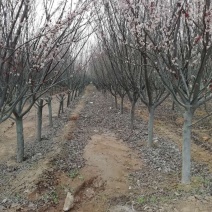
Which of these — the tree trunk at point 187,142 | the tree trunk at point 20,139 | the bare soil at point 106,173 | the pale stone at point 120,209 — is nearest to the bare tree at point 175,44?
the tree trunk at point 187,142

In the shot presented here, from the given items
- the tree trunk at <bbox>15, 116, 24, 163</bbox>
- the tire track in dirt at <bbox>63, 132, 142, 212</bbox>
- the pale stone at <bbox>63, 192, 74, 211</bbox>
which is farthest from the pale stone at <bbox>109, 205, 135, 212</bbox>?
the tree trunk at <bbox>15, 116, 24, 163</bbox>

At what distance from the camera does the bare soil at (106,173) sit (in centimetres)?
634

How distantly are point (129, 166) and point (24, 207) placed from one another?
3507mm

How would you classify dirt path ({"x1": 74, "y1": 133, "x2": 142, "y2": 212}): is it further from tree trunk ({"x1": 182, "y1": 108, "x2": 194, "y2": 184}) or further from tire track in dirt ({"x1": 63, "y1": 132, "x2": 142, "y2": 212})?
tree trunk ({"x1": 182, "y1": 108, "x2": 194, "y2": 184})

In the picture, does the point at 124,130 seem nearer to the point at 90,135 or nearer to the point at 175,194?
the point at 90,135

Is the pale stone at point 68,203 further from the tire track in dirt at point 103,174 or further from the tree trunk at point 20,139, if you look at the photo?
the tree trunk at point 20,139

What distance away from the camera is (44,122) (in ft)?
54.4

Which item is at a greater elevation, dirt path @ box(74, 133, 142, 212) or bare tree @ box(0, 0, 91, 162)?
bare tree @ box(0, 0, 91, 162)

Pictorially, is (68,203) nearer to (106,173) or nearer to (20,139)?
(106,173)

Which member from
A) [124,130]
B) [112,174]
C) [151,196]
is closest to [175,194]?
[151,196]

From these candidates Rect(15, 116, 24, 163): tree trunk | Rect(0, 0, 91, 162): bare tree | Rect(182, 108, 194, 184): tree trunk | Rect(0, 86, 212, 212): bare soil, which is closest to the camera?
Rect(0, 0, 91, 162): bare tree

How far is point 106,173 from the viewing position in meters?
8.04

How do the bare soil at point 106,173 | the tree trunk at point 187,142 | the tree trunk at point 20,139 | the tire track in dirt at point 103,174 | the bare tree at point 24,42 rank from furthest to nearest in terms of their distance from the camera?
the tree trunk at point 20,139, the tire track in dirt at point 103,174, the tree trunk at point 187,142, the bare soil at point 106,173, the bare tree at point 24,42

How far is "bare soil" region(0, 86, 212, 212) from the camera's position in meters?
6.34
